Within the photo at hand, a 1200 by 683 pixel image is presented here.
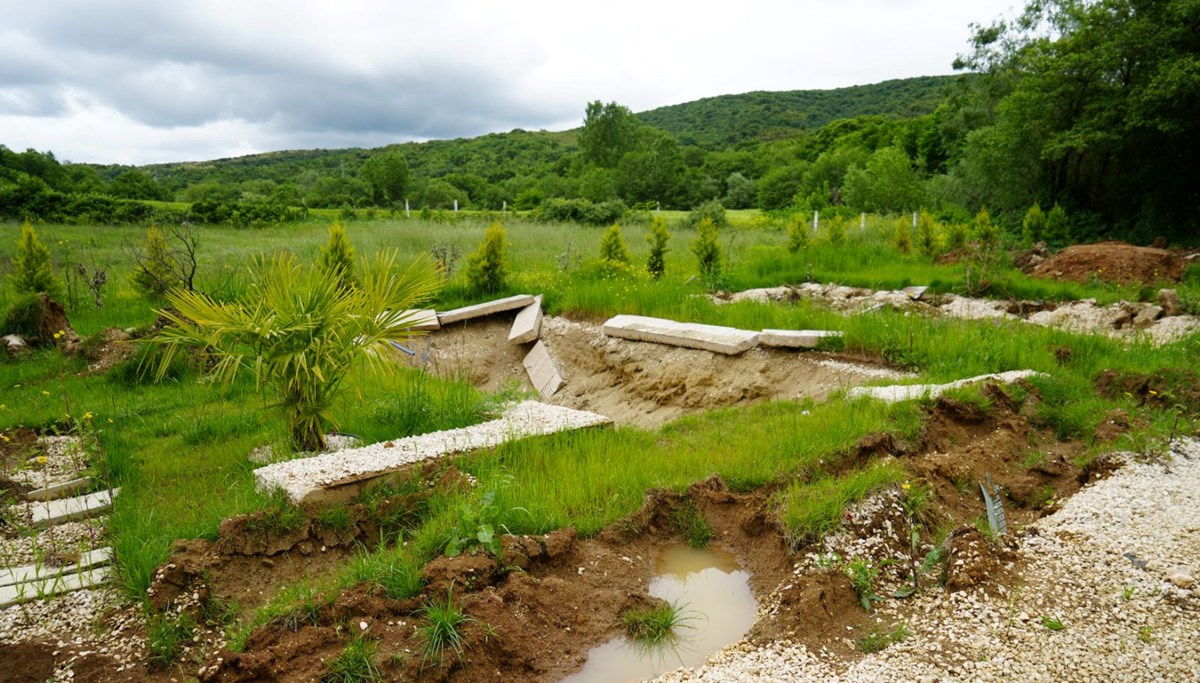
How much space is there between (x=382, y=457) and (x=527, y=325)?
18.7 ft

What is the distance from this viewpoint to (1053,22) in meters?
27.7

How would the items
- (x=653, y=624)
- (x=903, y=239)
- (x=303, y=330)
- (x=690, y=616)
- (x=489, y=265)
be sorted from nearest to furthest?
1. (x=653, y=624)
2. (x=690, y=616)
3. (x=303, y=330)
4. (x=489, y=265)
5. (x=903, y=239)

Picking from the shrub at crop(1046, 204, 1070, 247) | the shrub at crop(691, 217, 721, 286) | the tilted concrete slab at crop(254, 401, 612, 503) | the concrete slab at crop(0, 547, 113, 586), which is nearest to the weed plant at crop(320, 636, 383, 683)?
the tilted concrete slab at crop(254, 401, 612, 503)

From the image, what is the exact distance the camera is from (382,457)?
16.0 feet

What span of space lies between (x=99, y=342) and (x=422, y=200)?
4048 cm

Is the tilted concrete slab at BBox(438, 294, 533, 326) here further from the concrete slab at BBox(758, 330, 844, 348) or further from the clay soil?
the clay soil

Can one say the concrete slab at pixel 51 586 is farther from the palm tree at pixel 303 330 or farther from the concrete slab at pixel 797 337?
the concrete slab at pixel 797 337

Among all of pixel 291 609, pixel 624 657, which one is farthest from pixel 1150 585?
pixel 291 609

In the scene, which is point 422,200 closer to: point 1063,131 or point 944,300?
point 1063,131

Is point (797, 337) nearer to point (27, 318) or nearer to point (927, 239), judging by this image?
point (927, 239)

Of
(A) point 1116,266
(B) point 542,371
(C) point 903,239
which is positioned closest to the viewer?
(B) point 542,371

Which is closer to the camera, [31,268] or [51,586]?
[51,586]

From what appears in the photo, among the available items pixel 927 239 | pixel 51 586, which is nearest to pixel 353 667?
pixel 51 586

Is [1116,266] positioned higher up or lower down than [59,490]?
higher up
